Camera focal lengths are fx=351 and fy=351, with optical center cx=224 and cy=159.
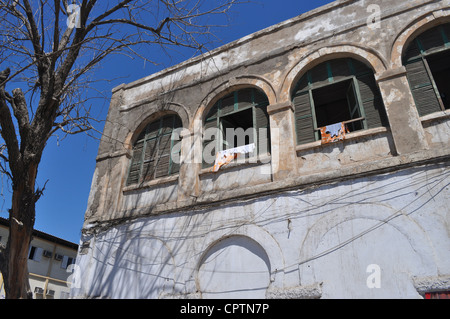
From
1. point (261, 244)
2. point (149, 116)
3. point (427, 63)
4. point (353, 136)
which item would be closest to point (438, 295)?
point (261, 244)

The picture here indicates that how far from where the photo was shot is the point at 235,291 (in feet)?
21.0

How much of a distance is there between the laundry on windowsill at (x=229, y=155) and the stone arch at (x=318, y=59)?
1269 millimetres

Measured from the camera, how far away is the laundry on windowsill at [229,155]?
7.68 m

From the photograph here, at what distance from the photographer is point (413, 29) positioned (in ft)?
22.7

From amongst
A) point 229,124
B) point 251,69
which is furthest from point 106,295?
point 251,69

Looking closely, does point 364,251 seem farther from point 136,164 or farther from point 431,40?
point 136,164

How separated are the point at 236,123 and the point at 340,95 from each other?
8.34 ft

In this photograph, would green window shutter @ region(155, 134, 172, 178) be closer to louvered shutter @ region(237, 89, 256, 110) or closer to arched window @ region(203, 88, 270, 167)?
arched window @ region(203, 88, 270, 167)

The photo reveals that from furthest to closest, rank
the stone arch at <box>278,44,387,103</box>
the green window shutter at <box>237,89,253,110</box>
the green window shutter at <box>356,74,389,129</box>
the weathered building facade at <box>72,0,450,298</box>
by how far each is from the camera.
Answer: the green window shutter at <box>237,89,253,110</box> → the stone arch at <box>278,44,387,103</box> → the green window shutter at <box>356,74,389,129</box> → the weathered building facade at <box>72,0,450,298</box>

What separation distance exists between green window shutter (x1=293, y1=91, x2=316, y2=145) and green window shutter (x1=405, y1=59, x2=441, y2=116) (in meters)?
1.95

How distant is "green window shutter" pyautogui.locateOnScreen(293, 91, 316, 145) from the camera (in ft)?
23.7

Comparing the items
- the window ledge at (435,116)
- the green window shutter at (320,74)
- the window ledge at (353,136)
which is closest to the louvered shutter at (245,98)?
the green window shutter at (320,74)

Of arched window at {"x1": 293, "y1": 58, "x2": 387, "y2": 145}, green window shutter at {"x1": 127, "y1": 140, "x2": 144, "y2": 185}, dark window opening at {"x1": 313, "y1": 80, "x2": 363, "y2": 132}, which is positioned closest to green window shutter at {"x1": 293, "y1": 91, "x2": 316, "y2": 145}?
arched window at {"x1": 293, "y1": 58, "x2": 387, "y2": 145}

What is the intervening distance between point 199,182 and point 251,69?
9.78 feet
